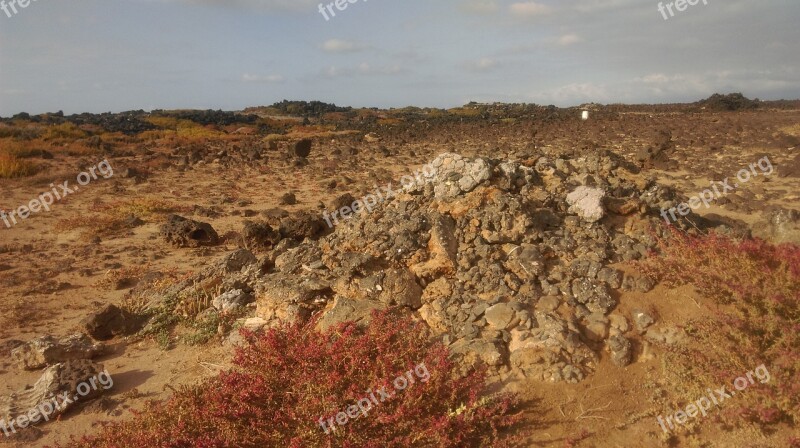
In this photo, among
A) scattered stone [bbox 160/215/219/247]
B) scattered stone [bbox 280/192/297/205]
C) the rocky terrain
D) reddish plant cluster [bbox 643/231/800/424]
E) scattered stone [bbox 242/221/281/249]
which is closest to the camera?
reddish plant cluster [bbox 643/231/800/424]

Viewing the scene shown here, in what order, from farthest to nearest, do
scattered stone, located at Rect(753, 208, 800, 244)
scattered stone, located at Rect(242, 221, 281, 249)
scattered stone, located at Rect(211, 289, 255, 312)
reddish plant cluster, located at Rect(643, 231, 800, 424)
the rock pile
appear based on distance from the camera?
scattered stone, located at Rect(242, 221, 281, 249)
scattered stone, located at Rect(211, 289, 255, 312)
scattered stone, located at Rect(753, 208, 800, 244)
the rock pile
reddish plant cluster, located at Rect(643, 231, 800, 424)

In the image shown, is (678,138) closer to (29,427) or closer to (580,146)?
(580,146)

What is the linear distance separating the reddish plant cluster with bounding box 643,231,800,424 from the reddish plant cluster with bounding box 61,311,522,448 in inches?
68.0

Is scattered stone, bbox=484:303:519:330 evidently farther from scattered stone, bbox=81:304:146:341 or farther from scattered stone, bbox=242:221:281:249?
scattered stone, bbox=242:221:281:249

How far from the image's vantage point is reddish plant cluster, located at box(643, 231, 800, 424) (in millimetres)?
3943

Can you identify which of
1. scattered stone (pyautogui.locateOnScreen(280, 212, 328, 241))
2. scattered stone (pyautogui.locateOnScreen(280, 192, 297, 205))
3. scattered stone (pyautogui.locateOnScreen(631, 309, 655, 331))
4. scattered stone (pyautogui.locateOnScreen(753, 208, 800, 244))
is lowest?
scattered stone (pyautogui.locateOnScreen(631, 309, 655, 331))

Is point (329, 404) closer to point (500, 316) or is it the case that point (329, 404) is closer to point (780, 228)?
point (500, 316)

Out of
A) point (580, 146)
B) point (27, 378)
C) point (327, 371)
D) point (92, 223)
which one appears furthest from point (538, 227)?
point (580, 146)

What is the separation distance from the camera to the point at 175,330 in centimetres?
675

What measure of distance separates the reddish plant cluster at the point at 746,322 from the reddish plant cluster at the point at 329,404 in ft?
5.66

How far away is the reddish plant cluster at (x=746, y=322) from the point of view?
12.9 feet

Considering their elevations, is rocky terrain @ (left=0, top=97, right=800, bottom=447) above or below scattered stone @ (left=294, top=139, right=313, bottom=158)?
below

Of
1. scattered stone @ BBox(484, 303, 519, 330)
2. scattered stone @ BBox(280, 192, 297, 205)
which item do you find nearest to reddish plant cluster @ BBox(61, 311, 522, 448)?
scattered stone @ BBox(484, 303, 519, 330)

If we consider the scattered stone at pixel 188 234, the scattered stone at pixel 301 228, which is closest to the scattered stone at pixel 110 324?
the scattered stone at pixel 301 228
